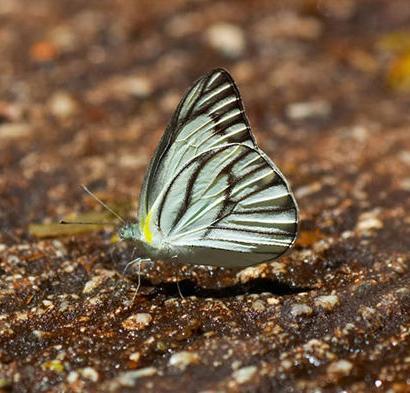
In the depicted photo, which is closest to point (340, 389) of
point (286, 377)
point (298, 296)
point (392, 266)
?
point (286, 377)

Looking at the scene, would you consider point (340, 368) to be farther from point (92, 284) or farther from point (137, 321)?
point (92, 284)

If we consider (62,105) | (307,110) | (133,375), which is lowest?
(133,375)

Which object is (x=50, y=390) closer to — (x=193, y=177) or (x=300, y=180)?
(x=193, y=177)

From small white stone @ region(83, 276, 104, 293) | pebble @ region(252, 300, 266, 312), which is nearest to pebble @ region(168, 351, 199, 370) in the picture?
pebble @ region(252, 300, 266, 312)

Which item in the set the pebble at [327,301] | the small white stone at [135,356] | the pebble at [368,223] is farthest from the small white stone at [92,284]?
the pebble at [368,223]

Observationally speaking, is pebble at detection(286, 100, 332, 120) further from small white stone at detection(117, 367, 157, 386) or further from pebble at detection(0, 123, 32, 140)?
small white stone at detection(117, 367, 157, 386)

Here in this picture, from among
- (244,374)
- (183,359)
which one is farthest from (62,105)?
(244,374)

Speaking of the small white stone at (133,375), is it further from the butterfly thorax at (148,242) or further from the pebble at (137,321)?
the butterfly thorax at (148,242)
